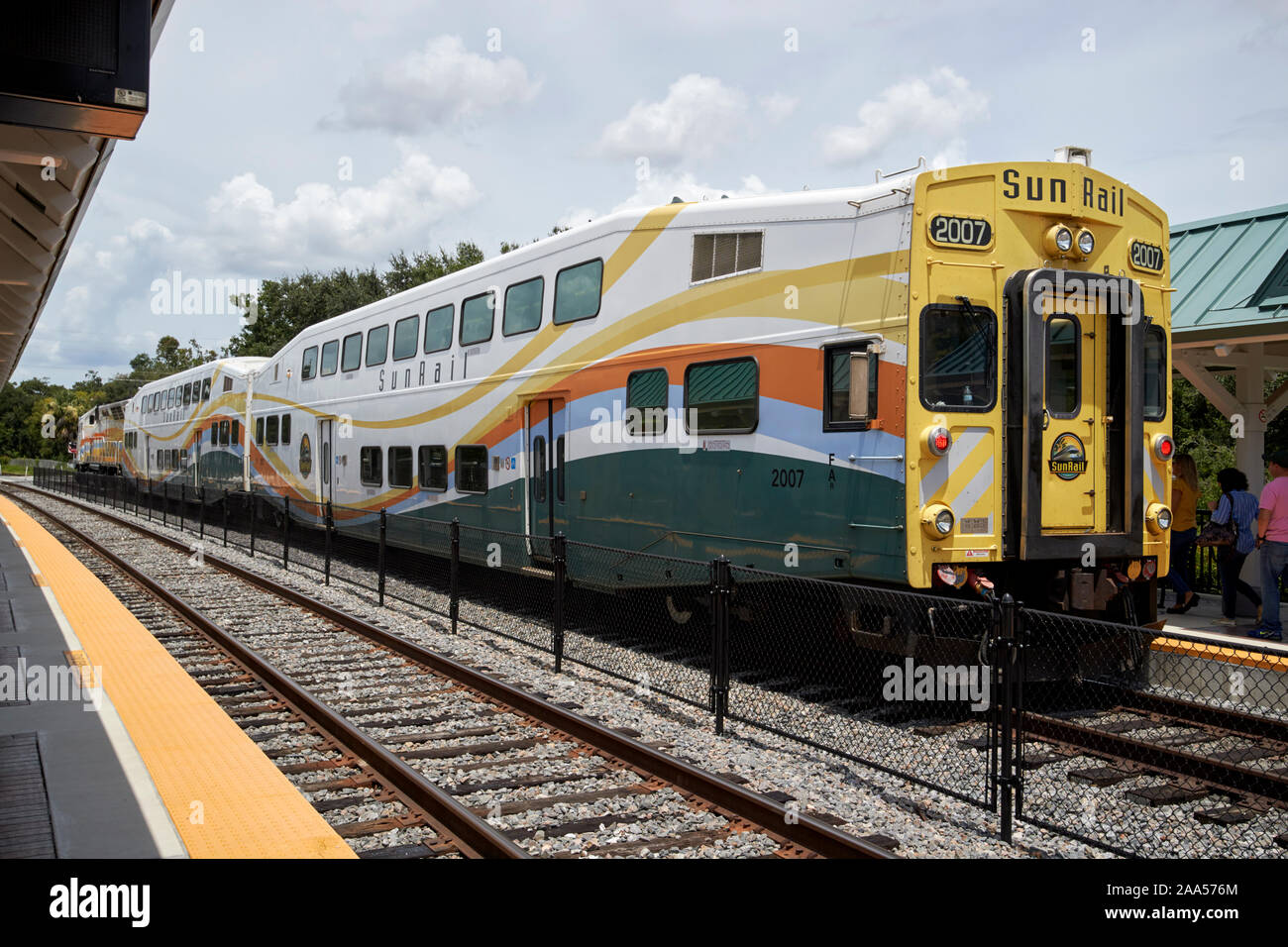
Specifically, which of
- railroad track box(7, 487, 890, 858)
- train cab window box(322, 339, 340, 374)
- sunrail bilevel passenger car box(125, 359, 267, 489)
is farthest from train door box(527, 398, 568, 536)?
sunrail bilevel passenger car box(125, 359, 267, 489)

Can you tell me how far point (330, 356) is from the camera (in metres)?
18.6

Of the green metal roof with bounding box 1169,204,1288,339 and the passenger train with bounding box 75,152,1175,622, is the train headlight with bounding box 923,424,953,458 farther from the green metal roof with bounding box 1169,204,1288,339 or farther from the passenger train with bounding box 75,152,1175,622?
the green metal roof with bounding box 1169,204,1288,339

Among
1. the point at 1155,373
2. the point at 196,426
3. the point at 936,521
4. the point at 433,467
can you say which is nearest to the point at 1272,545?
the point at 1155,373

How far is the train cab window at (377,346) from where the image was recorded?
16.3 m

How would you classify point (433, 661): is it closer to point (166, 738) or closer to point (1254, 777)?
point (166, 738)

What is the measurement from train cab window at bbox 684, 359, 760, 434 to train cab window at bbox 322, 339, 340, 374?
10830 millimetres

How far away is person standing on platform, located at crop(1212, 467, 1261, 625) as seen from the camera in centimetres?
1055

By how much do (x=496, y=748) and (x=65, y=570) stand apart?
40.0 feet

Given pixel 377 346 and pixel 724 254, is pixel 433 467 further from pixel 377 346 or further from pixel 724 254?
pixel 724 254

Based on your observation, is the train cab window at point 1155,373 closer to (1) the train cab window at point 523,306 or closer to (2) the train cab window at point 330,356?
(1) the train cab window at point 523,306

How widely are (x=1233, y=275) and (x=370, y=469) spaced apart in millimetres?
12860

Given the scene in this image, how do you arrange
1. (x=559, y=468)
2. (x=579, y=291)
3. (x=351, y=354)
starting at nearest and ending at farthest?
(x=579, y=291) < (x=559, y=468) < (x=351, y=354)

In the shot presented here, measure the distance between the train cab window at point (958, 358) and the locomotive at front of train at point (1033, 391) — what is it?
1 centimetres

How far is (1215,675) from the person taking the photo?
8375mm
